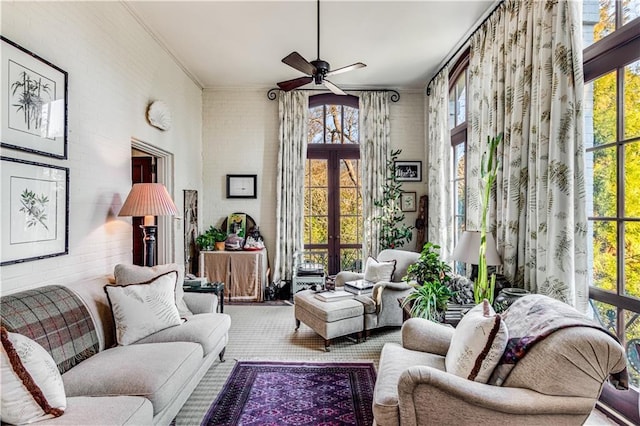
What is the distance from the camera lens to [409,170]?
5430mm

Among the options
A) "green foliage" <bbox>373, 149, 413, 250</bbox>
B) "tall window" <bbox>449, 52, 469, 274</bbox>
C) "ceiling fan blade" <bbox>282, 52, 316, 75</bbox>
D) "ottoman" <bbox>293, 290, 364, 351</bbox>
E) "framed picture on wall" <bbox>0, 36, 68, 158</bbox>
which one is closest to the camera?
"framed picture on wall" <bbox>0, 36, 68, 158</bbox>

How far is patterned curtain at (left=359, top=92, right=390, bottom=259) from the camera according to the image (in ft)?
17.4

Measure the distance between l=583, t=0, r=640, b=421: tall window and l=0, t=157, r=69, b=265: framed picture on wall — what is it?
11.8ft

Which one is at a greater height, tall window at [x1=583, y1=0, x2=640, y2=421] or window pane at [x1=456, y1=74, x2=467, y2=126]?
window pane at [x1=456, y1=74, x2=467, y2=126]

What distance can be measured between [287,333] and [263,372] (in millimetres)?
928

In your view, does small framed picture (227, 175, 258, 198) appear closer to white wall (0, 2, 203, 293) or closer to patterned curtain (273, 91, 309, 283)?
patterned curtain (273, 91, 309, 283)

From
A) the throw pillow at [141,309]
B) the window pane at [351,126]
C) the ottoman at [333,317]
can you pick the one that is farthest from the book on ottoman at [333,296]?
the window pane at [351,126]

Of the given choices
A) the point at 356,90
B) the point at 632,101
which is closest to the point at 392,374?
the point at 632,101

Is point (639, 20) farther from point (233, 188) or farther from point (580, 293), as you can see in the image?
point (233, 188)

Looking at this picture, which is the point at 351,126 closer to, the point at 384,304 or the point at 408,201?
the point at 408,201

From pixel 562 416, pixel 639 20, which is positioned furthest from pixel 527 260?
pixel 639 20

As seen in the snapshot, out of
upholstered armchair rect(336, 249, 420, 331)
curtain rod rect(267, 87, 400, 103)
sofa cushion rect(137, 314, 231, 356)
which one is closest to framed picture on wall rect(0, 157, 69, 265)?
sofa cushion rect(137, 314, 231, 356)

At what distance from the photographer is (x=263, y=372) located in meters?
2.81

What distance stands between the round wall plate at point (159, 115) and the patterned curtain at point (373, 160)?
284 cm
